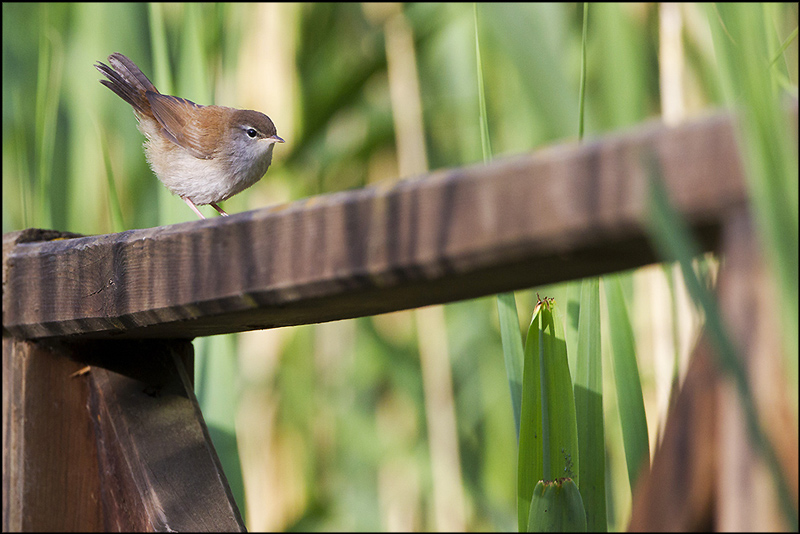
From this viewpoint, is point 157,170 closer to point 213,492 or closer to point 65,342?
point 65,342

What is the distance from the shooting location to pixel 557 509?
0.51 metres

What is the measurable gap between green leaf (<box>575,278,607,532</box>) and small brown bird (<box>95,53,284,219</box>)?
797mm

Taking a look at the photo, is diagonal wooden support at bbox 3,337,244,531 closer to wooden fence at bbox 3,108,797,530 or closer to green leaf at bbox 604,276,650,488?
wooden fence at bbox 3,108,797,530

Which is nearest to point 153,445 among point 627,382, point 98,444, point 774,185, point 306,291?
point 98,444

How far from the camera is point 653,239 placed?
1.10ft

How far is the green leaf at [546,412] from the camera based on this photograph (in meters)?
0.57

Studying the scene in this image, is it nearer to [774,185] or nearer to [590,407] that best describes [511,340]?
[590,407]

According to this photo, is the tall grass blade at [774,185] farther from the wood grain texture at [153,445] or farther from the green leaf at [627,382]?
the wood grain texture at [153,445]

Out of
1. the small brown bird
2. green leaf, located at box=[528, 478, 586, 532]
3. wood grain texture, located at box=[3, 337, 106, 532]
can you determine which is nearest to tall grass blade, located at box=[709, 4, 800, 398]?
green leaf, located at box=[528, 478, 586, 532]

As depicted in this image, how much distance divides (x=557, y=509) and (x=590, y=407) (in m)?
0.12

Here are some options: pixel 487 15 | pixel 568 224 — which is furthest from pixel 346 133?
pixel 568 224

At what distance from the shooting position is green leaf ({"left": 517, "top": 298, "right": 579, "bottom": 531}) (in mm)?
570

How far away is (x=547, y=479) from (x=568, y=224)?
286mm

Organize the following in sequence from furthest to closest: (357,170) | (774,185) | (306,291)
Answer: (357,170) < (306,291) < (774,185)
